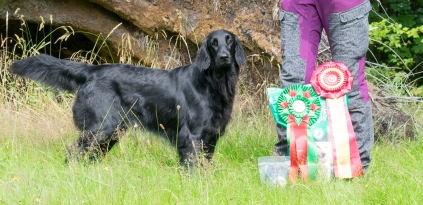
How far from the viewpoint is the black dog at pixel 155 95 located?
406 centimetres

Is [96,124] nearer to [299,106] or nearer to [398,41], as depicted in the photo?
[299,106]

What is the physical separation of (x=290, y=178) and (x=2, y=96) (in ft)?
10.4

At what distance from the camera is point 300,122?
11.8 ft

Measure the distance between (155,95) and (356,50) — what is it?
5.03 ft

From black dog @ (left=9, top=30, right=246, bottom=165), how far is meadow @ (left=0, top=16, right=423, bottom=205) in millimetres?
171

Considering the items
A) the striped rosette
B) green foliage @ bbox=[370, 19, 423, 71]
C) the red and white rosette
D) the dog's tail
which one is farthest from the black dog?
green foliage @ bbox=[370, 19, 423, 71]

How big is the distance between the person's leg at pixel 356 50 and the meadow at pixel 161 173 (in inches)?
9.4

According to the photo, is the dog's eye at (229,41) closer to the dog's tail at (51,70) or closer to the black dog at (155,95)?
the black dog at (155,95)

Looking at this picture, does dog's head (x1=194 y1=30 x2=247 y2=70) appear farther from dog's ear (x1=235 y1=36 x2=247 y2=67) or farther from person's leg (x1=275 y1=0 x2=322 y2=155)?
person's leg (x1=275 y1=0 x2=322 y2=155)

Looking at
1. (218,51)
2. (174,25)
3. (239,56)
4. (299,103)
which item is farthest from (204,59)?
(174,25)

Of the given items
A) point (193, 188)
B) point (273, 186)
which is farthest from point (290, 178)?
point (193, 188)

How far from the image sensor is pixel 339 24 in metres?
3.56

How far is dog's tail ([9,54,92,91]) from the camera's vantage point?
4.32 m

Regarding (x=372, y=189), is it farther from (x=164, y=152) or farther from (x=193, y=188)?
(x=164, y=152)
